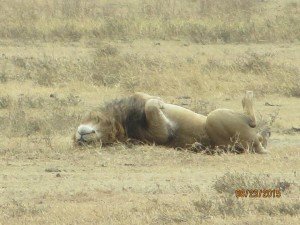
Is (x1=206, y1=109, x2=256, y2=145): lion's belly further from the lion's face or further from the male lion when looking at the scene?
the lion's face

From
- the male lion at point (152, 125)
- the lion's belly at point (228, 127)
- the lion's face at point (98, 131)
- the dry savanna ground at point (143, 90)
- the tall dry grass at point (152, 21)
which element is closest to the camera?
the dry savanna ground at point (143, 90)

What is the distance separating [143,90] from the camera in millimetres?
17125

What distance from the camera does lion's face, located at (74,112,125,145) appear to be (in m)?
11.6

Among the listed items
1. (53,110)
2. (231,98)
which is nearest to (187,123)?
(53,110)

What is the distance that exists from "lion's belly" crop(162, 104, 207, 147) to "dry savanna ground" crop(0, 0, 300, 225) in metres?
0.19

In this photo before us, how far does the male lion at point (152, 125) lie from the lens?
11539 mm

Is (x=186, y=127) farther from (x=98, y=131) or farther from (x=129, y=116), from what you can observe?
(x=98, y=131)

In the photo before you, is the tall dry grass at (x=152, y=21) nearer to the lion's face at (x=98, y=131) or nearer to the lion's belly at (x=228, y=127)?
the lion's face at (x=98, y=131)

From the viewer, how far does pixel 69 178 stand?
9.92 m

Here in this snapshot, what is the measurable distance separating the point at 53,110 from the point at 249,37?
9.94m

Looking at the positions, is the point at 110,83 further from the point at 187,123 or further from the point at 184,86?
the point at 187,123

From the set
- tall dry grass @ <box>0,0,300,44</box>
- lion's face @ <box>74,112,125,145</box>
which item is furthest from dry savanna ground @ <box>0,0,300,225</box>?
lion's face @ <box>74,112,125,145</box>

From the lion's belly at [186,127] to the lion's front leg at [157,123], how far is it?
A: 0.07 m
